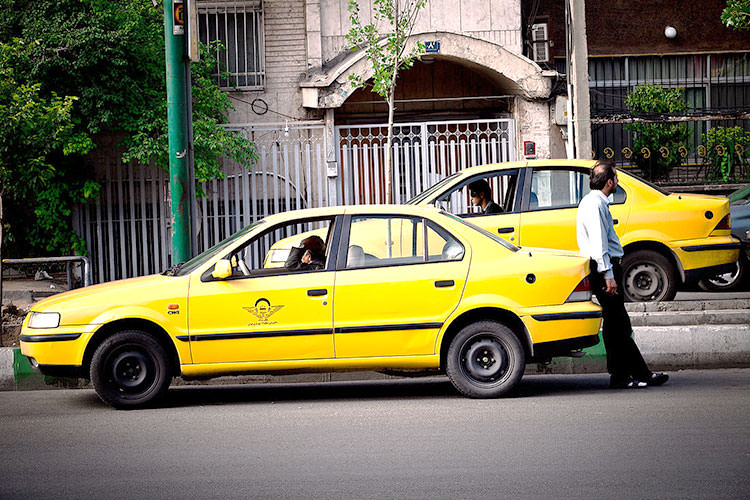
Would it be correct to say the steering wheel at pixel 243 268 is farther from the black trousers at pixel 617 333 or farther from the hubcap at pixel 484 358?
the black trousers at pixel 617 333

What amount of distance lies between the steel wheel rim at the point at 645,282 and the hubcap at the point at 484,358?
355 centimetres

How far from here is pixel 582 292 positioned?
7.74m

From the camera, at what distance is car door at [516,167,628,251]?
1043cm

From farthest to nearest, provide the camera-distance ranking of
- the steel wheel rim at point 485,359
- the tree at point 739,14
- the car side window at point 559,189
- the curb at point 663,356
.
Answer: the tree at point 739,14, the car side window at point 559,189, the curb at point 663,356, the steel wheel rim at point 485,359

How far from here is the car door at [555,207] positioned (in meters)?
10.4

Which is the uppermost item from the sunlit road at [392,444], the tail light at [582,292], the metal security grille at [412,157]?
the metal security grille at [412,157]

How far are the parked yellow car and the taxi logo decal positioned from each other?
3.33m

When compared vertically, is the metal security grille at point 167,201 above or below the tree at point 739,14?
below

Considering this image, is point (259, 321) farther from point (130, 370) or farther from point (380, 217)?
point (380, 217)

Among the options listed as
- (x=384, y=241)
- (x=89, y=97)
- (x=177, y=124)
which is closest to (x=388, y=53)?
(x=89, y=97)

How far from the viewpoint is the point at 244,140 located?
1527 cm

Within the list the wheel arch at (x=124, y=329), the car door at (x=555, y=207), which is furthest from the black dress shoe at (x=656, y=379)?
the wheel arch at (x=124, y=329)

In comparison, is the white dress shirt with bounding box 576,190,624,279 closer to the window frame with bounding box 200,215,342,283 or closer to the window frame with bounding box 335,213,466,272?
the window frame with bounding box 335,213,466,272

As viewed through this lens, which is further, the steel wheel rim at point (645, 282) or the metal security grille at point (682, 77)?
the metal security grille at point (682, 77)
